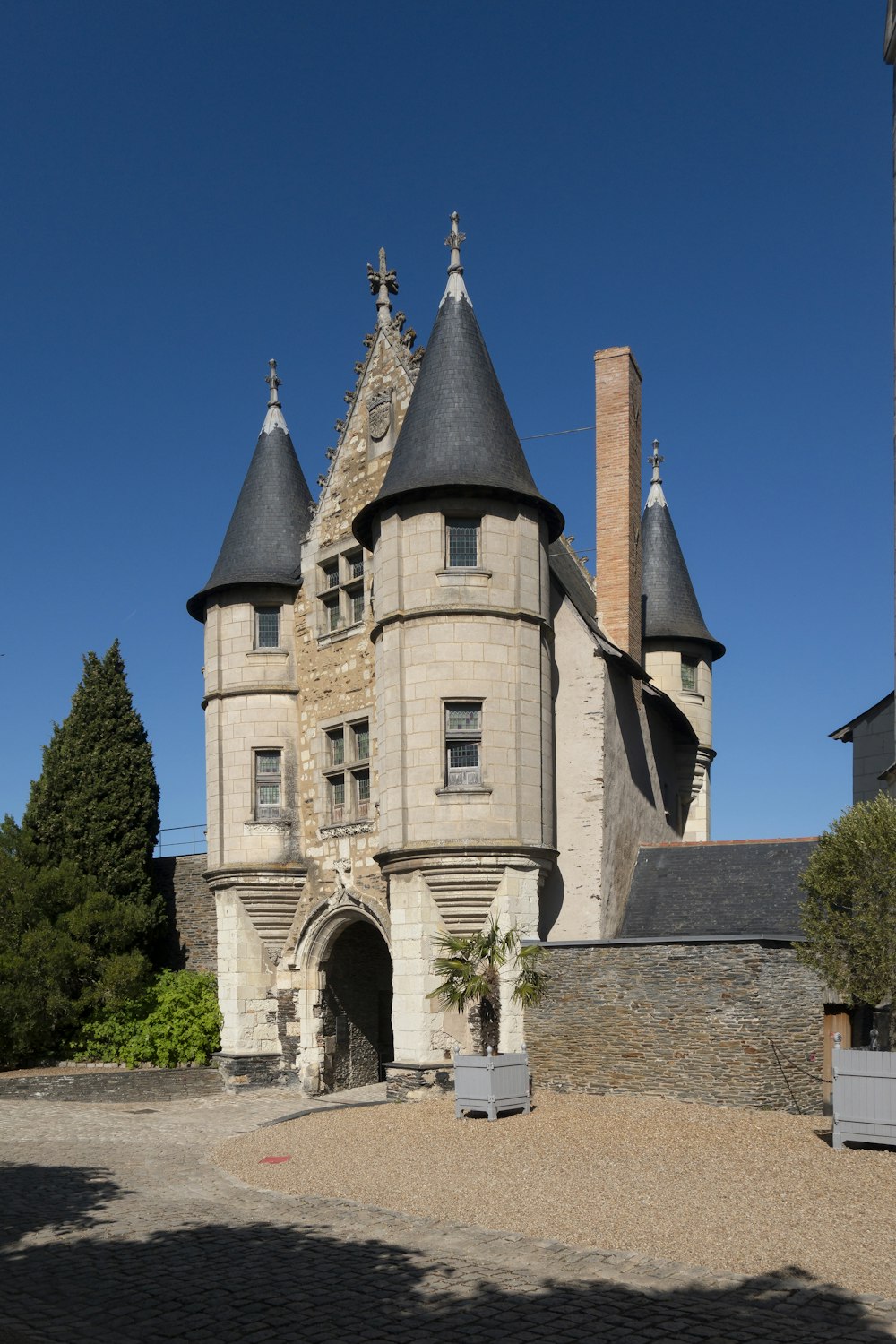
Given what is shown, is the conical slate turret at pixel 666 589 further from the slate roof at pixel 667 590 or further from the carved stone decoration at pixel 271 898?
the carved stone decoration at pixel 271 898

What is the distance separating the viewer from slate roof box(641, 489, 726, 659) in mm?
28922

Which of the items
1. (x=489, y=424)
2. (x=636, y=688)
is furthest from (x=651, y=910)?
(x=489, y=424)

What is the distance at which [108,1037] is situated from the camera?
80.8 ft

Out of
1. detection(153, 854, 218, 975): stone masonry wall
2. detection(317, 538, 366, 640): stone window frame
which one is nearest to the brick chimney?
detection(317, 538, 366, 640): stone window frame

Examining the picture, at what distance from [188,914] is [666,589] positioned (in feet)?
43.2

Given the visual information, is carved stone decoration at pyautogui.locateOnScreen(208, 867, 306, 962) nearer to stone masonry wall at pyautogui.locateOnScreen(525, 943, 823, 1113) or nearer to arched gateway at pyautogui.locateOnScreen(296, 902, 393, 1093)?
arched gateway at pyautogui.locateOnScreen(296, 902, 393, 1093)

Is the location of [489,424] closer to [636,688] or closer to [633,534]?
[633,534]

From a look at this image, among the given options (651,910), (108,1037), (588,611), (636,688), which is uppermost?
(588,611)

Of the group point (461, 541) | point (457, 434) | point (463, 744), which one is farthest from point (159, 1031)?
point (457, 434)

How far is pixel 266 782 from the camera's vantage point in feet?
79.5

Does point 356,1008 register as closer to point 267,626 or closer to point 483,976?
point 483,976

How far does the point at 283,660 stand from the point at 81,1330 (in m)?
17.1

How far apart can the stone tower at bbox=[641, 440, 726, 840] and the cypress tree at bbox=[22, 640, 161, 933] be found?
1187 cm

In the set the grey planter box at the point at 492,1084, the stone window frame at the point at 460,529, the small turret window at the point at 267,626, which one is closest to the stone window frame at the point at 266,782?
the small turret window at the point at 267,626
